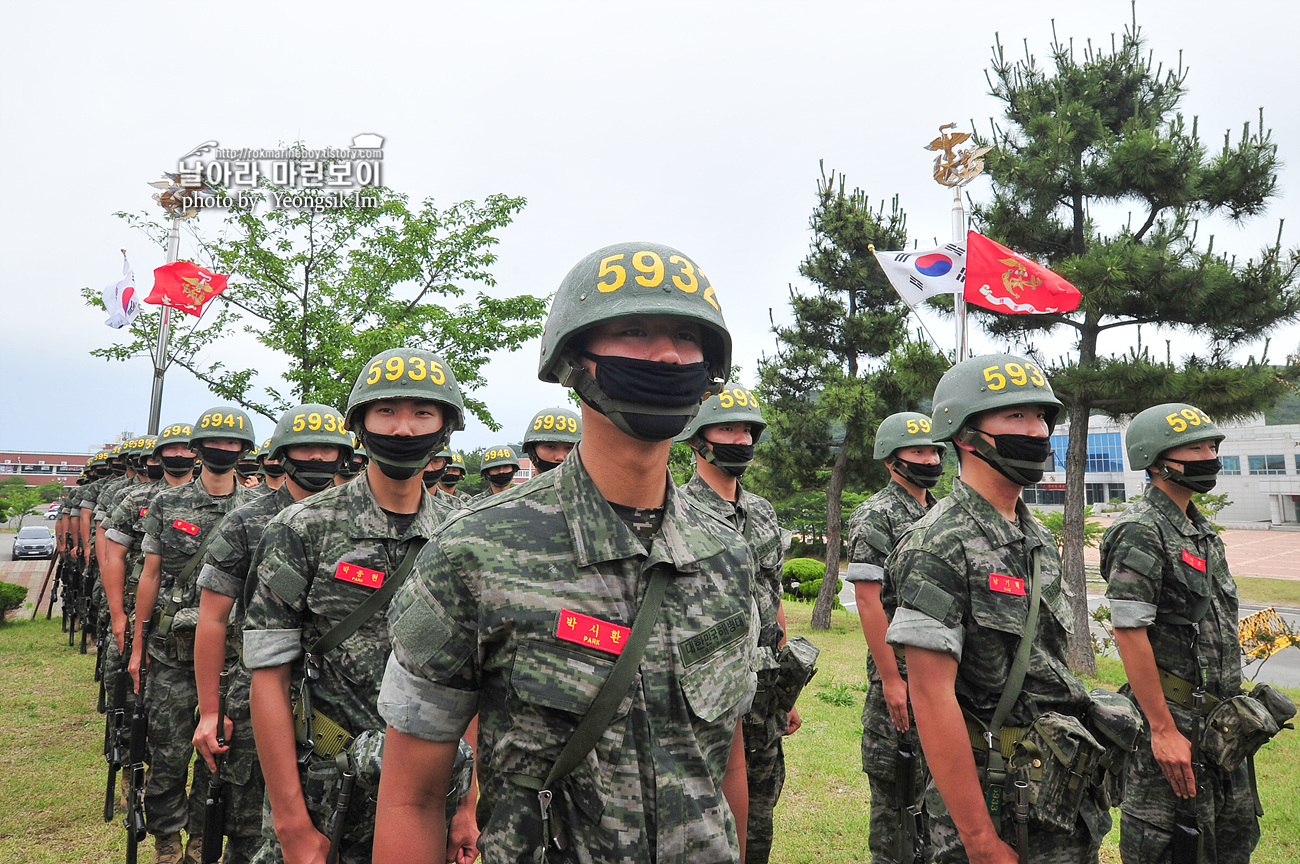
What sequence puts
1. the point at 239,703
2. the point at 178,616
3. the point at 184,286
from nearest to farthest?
the point at 239,703, the point at 178,616, the point at 184,286

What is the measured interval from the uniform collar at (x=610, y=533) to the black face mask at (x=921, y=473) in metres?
4.53

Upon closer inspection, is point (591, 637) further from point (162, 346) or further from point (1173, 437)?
point (162, 346)

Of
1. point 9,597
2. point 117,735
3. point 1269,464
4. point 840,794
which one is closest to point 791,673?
point 840,794

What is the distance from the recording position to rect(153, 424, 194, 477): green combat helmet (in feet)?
25.0

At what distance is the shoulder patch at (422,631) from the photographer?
69.1 inches

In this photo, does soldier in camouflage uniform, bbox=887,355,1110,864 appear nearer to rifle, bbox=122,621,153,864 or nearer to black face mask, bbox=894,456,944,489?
black face mask, bbox=894,456,944,489

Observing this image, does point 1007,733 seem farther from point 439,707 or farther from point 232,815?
point 232,815

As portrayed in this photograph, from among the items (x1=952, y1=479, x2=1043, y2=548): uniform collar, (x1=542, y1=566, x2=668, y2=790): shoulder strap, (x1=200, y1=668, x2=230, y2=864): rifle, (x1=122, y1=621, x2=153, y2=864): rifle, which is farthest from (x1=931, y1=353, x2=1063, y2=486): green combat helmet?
(x1=122, y1=621, x2=153, y2=864): rifle

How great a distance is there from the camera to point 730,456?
4977 mm

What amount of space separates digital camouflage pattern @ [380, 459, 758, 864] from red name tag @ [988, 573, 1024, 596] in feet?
5.47

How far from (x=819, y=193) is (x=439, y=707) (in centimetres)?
1737

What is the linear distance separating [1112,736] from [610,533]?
94.0 inches

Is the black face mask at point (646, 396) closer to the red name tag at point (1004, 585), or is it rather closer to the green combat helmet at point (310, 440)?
the red name tag at point (1004, 585)

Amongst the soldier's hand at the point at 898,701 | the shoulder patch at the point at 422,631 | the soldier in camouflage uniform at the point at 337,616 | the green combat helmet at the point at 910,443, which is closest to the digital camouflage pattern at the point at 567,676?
the shoulder patch at the point at 422,631
